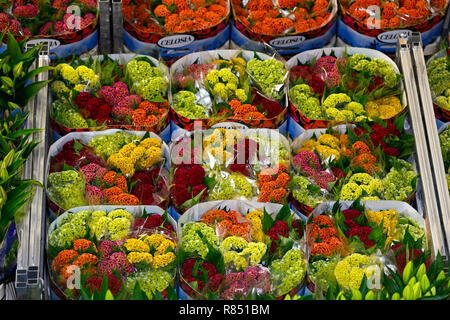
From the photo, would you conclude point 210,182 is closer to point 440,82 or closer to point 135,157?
point 135,157

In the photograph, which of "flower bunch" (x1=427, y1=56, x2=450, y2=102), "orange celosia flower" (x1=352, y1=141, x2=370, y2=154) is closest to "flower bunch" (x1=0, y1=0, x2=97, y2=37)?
"orange celosia flower" (x1=352, y1=141, x2=370, y2=154)

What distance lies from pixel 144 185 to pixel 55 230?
1.79 feet

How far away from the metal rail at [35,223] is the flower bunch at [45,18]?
0.68 meters

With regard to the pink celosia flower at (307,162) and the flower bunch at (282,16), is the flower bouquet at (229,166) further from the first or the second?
the flower bunch at (282,16)

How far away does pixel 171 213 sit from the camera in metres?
4.02

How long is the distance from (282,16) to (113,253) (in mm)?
2253

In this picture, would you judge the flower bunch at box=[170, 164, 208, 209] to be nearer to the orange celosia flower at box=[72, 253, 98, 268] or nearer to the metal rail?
the orange celosia flower at box=[72, 253, 98, 268]

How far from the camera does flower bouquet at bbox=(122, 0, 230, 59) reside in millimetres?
4773

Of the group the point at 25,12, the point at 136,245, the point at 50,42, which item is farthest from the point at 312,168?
the point at 25,12

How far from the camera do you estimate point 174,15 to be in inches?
193

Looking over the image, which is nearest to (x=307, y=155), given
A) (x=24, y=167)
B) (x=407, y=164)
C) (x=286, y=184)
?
(x=286, y=184)
